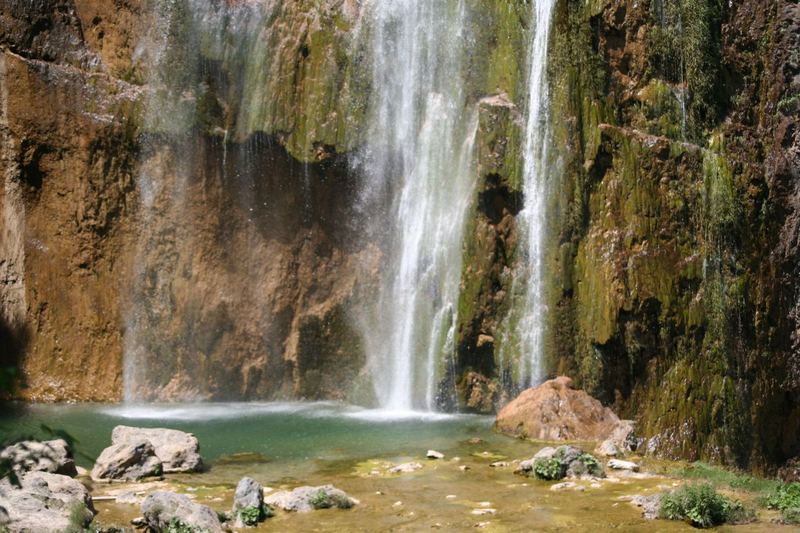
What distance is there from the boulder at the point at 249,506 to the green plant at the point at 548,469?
12.2 ft

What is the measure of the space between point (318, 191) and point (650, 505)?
1431 centimetres

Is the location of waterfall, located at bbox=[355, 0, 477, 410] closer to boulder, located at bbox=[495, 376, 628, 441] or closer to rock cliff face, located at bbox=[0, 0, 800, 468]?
rock cliff face, located at bbox=[0, 0, 800, 468]

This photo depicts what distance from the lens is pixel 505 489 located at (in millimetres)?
12930

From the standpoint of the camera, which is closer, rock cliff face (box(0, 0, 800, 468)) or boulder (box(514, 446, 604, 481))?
boulder (box(514, 446, 604, 481))

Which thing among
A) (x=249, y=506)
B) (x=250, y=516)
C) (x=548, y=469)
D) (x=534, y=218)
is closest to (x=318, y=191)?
(x=534, y=218)

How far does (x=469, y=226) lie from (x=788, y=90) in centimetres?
785

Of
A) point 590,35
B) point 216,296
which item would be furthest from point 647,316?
point 216,296

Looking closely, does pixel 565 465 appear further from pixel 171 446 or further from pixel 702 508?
pixel 171 446

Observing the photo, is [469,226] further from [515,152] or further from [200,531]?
[200,531]

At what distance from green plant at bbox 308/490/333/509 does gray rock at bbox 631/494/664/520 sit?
11.7 feet

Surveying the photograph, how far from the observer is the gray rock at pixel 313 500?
12.0 metres

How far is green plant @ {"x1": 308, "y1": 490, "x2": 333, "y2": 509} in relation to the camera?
473 inches

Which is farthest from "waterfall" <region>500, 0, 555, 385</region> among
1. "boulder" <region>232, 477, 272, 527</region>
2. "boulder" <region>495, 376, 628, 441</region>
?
"boulder" <region>232, 477, 272, 527</region>

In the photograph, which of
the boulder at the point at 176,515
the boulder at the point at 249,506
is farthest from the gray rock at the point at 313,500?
the boulder at the point at 176,515
